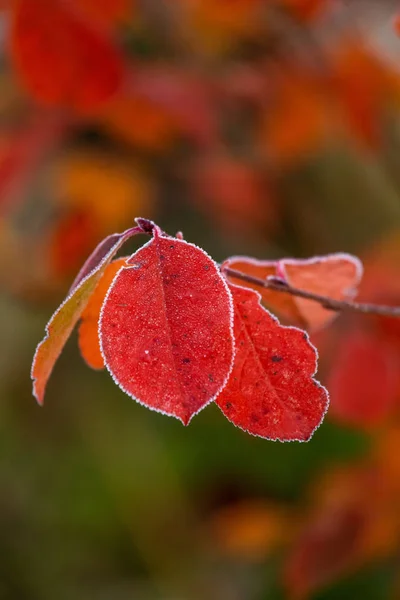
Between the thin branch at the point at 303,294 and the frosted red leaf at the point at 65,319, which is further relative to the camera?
the thin branch at the point at 303,294

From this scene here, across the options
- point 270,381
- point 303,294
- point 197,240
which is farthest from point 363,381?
point 197,240

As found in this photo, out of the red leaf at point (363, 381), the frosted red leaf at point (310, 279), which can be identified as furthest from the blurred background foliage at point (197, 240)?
the frosted red leaf at point (310, 279)

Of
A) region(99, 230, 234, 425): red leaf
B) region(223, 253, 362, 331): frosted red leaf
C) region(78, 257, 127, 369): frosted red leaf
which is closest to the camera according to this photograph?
region(99, 230, 234, 425): red leaf

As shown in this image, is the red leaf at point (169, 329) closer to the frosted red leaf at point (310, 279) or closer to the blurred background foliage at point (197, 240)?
the frosted red leaf at point (310, 279)

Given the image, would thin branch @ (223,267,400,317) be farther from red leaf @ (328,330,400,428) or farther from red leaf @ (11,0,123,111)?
red leaf @ (11,0,123,111)

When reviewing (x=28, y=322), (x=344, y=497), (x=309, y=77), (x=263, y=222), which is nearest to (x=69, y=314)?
(x=344, y=497)

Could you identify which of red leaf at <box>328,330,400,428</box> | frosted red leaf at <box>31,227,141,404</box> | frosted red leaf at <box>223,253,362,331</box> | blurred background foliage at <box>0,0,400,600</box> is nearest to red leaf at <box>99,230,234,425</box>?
frosted red leaf at <box>31,227,141,404</box>
